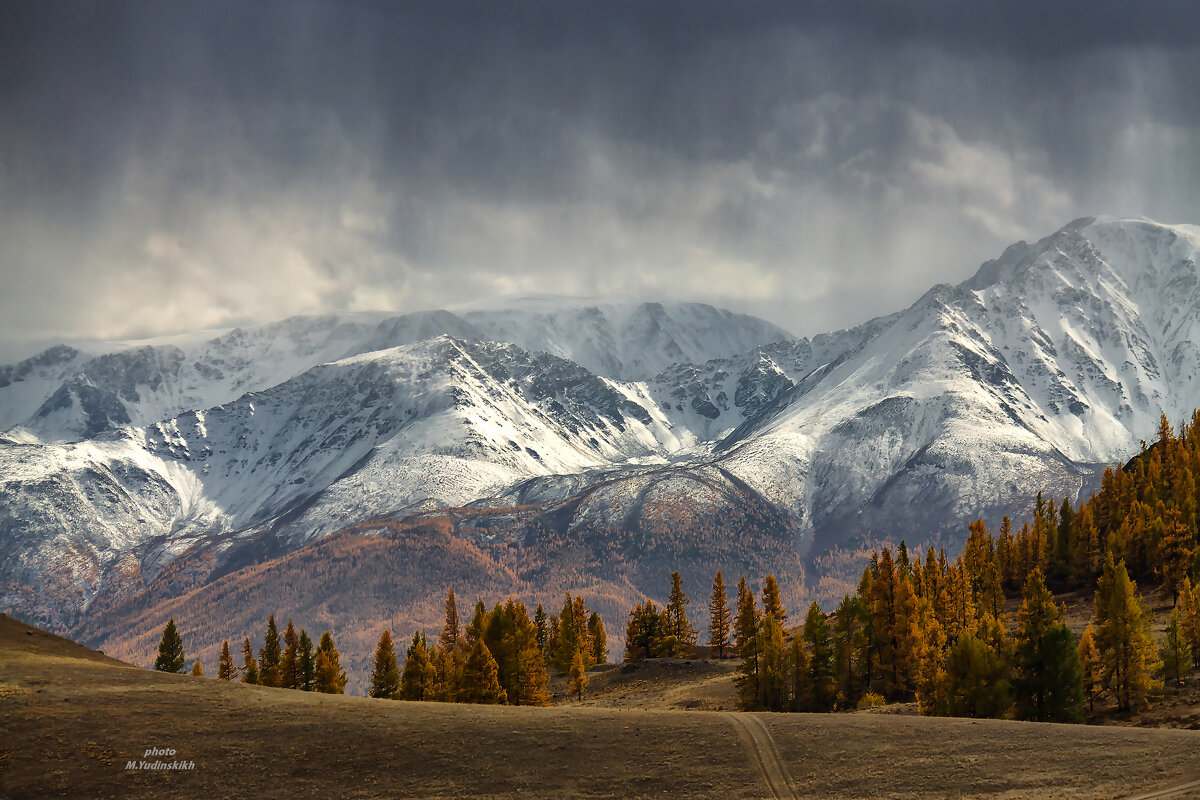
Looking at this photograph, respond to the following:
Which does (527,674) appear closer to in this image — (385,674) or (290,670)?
(385,674)

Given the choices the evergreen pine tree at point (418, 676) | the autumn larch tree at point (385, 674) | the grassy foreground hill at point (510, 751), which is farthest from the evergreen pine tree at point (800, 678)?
the autumn larch tree at point (385, 674)

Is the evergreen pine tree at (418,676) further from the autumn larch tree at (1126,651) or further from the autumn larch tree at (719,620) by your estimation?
the autumn larch tree at (1126,651)

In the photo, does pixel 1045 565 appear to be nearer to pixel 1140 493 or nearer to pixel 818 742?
pixel 1140 493

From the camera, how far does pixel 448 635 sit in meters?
134

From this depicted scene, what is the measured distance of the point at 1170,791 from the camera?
51844mm

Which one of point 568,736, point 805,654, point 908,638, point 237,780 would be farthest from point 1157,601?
point 237,780

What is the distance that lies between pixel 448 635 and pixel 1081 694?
278 feet

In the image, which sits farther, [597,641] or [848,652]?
[597,641]

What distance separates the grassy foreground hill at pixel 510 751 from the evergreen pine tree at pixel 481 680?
19540 mm

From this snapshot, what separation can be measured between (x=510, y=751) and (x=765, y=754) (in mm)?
16403

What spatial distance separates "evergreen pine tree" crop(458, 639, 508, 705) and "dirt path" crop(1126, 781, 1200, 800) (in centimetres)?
5414

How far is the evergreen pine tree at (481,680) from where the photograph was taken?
8831 cm

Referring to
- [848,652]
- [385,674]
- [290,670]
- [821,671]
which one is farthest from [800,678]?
[290,670]

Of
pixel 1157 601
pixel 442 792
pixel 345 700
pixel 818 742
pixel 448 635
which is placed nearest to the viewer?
pixel 442 792
